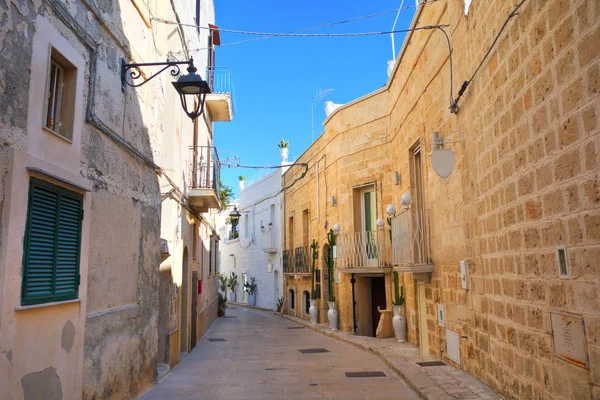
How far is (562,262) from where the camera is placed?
403 cm

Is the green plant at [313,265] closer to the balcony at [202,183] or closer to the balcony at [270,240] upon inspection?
the balcony at [202,183]

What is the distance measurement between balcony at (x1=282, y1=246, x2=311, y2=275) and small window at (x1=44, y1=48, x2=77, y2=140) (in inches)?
569

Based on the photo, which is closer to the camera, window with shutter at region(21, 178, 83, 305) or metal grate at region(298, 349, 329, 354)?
window with shutter at region(21, 178, 83, 305)

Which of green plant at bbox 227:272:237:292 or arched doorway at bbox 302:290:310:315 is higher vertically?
green plant at bbox 227:272:237:292

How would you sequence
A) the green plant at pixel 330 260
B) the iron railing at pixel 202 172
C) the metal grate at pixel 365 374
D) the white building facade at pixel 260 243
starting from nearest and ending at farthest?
the metal grate at pixel 365 374 < the iron railing at pixel 202 172 < the green plant at pixel 330 260 < the white building facade at pixel 260 243

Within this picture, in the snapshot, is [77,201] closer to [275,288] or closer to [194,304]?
[194,304]

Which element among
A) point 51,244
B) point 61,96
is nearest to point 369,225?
point 61,96

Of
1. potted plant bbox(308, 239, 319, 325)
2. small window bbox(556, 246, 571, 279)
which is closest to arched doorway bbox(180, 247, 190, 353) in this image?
potted plant bbox(308, 239, 319, 325)

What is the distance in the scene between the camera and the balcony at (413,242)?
29.1 ft

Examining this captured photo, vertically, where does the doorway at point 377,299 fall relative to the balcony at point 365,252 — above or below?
below

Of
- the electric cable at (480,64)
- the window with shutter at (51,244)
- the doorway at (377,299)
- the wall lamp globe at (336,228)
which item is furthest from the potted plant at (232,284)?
the window with shutter at (51,244)

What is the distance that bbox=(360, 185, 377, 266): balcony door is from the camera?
1333 centimetres

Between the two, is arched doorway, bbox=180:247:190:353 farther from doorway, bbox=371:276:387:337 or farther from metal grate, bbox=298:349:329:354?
doorway, bbox=371:276:387:337

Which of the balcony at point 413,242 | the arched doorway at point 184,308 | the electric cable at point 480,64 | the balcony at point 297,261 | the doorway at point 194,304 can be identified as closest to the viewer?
the electric cable at point 480,64
